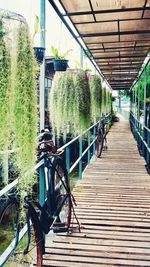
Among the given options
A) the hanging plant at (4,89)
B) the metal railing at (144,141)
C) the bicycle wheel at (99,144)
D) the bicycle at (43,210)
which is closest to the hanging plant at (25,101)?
the hanging plant at (4,89)

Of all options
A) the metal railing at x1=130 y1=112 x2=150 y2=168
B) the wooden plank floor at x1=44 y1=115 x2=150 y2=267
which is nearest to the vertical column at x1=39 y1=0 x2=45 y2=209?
the wooden plank floor at x1=44 y1=115 x2=150 y2=267

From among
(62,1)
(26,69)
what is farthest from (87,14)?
(26,69)

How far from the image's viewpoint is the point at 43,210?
2.22 meters

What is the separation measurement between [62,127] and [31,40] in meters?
1.94

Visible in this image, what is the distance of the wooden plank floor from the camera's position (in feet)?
7.68

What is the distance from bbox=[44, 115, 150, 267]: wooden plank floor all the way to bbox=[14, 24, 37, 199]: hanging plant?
1.08 meters

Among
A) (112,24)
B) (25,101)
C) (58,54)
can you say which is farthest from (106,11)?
(25,101)

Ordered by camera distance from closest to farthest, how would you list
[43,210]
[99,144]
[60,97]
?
[43,210]
[60,97]
[99,144]

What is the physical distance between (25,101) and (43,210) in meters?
1.04

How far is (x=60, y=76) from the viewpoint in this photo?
330 cm

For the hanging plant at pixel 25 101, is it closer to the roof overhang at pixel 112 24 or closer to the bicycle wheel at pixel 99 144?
the roof overhang at pixel 112 24

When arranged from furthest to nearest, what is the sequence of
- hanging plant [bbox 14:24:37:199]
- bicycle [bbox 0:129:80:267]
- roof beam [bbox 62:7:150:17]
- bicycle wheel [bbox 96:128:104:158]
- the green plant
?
bicycle wheel [bbox 96:128:104:158], roof beam [bbox 62:7:150:17], the green plant, bicycle [bbox 0:129:80:267], hanging plant [bbox 14:24:37:199]

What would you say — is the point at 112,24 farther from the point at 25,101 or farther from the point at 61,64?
the point at 25,101

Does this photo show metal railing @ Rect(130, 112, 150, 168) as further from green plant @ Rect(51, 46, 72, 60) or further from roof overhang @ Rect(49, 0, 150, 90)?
green plant @ Rect(51, 46, 72, 60)
